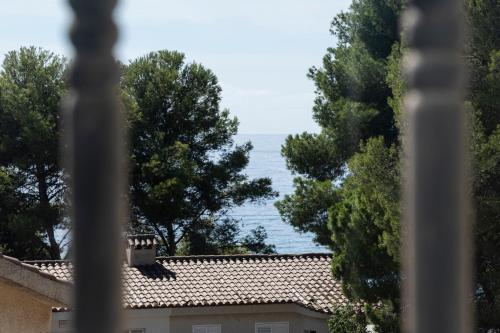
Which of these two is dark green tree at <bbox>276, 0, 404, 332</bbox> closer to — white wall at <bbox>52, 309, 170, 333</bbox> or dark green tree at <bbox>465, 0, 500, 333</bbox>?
dark green tree at <bbox>465, 0, 500, 333</bbox>

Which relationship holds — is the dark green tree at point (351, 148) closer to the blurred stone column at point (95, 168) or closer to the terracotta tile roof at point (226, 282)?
the terracotta tile roof at point (226, 282)

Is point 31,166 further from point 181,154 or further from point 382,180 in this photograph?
point 382,180

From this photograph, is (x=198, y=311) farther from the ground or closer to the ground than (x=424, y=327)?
farther from the ground

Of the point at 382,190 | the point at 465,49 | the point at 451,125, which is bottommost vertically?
the point at 451,125

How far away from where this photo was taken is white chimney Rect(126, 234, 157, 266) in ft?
111

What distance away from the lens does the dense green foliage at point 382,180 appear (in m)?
25.0

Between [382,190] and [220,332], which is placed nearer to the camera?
[382,190]

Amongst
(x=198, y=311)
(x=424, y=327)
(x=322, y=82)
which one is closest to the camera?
(x=424, y=327)

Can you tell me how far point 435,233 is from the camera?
7.88ft

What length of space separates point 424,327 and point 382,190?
23.7m

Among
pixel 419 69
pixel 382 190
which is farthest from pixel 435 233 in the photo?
pixel 382 190

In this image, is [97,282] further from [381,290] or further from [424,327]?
[381,290]

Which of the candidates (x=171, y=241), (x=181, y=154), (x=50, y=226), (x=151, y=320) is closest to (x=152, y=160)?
(x=181, y=154)

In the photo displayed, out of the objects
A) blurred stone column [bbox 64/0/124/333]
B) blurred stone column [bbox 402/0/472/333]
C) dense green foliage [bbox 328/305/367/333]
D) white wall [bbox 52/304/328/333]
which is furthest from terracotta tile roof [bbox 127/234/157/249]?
blurred stone column [bbox 402/0/472/333]
